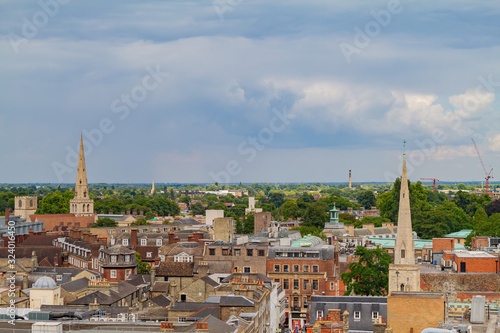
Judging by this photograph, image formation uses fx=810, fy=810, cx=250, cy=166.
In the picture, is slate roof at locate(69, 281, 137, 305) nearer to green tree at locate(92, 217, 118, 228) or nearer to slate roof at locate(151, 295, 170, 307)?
slate roof at locate(151, 295, 170, 307)

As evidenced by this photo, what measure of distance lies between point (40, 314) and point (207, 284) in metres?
36.3

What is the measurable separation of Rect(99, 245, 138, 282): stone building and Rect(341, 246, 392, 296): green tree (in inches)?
951

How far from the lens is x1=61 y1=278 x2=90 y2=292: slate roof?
2946 inches

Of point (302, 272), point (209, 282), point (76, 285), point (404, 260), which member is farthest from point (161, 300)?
point (404, 260)

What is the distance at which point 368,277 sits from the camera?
89.4m

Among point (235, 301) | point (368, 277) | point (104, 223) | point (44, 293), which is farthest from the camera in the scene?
point (104, 223)

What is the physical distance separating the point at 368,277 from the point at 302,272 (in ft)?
37.8

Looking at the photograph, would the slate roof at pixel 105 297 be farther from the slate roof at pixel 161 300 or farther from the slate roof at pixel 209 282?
the slate roof at pixel 209 282

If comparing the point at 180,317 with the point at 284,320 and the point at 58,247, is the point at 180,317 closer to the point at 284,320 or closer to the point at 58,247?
the point at 284,320

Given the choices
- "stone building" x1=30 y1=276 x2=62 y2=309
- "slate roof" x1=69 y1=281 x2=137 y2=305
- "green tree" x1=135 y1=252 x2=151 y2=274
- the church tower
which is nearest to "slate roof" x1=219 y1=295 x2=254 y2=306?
"stone building" x1=30 y1=276 x2=62 y2=309

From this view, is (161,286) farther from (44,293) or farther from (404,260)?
(404,260)

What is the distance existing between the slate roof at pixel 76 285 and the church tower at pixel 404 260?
102ft

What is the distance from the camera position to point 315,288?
9806 centimetres

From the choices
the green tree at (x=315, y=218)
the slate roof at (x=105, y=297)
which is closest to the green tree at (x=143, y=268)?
the slate roof at (x=105, y=297)
